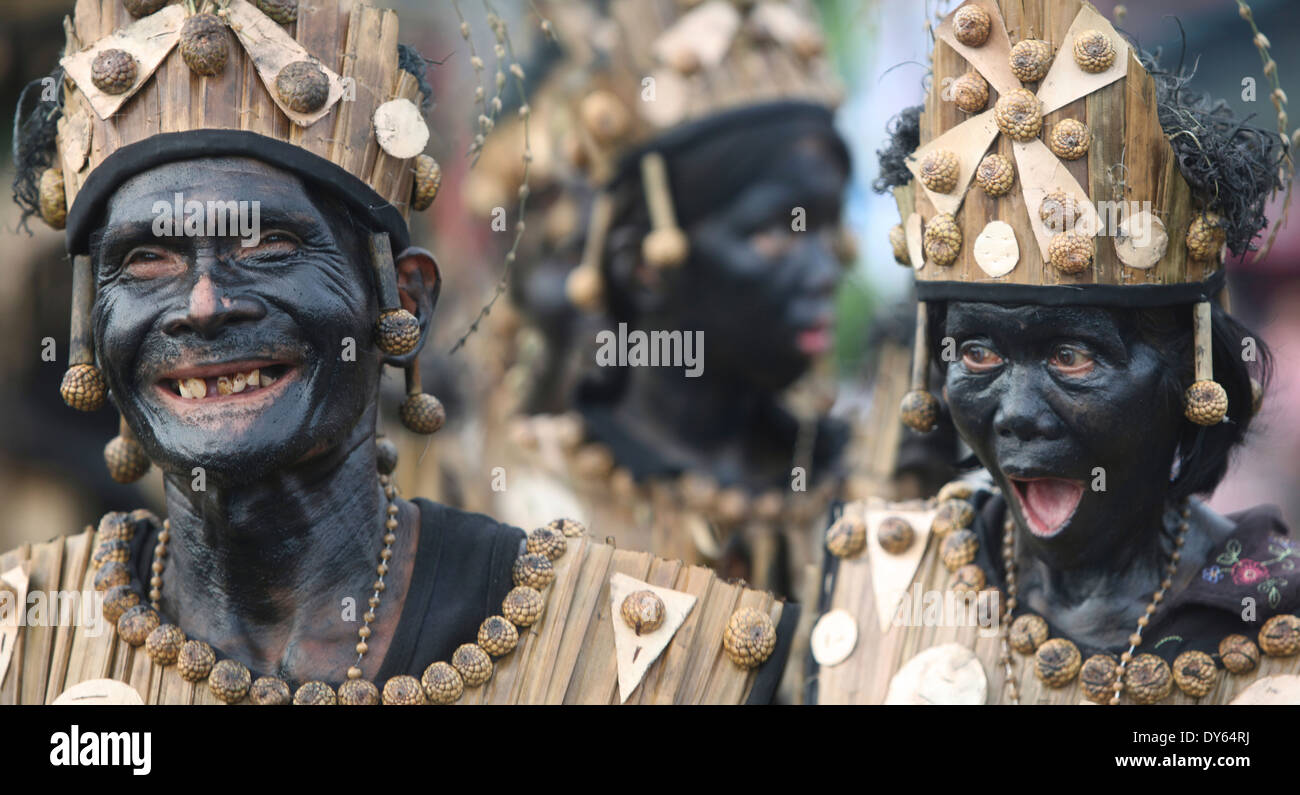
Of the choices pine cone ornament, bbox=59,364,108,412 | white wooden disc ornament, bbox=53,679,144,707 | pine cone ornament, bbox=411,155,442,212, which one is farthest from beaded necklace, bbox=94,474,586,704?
pine cone ornament, bbox=411,155,442,212

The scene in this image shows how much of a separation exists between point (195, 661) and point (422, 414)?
78 cm

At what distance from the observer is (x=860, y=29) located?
30.9 ft

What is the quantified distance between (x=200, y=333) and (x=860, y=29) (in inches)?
251

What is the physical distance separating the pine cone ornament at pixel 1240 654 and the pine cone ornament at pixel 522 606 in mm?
1598

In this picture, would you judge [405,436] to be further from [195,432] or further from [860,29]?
[195,432]

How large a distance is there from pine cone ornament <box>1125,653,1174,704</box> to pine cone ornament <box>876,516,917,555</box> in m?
0.71

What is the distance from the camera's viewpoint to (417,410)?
4188mm

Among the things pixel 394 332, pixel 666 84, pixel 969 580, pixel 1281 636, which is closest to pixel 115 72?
pixel 394 332

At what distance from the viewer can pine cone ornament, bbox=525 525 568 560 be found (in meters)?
4.18

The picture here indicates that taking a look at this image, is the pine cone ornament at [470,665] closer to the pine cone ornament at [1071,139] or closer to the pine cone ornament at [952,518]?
the pine cone ornament at [952,518]

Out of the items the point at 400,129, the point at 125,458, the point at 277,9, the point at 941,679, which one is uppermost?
the point at 277,9

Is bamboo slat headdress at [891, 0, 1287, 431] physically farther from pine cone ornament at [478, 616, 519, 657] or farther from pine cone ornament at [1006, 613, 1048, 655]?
pine cone ornament at [478, 616, 519, 657]

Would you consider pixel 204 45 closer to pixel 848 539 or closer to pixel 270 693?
pixel 270 693

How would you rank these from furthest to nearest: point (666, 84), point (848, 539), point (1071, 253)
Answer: point (666, 84)
point (848, 539)
point (1071, 253)
